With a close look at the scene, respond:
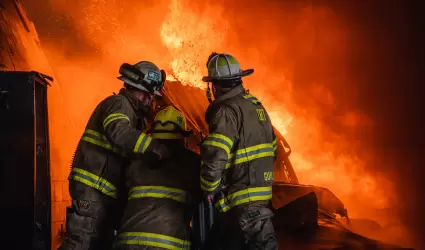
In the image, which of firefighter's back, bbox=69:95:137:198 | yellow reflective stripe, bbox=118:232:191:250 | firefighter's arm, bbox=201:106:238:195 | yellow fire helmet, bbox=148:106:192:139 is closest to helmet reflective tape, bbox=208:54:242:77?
firefighter's arm, bbox=201:106:238:195

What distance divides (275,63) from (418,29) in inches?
139

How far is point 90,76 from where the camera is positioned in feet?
34.0

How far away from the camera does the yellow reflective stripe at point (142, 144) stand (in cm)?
412

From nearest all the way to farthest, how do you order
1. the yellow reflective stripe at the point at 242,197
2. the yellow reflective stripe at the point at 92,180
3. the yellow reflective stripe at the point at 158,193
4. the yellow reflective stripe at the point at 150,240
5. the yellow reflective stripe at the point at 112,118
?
the yellow reflective stripe at the point at 150,240 < the yellow reflective stripe at the point at 158,193 < the yellow reflective stripe at the point at 242,197 < the yellow reflective stripe at the point at 112,118 < the yellow reflective stripe at the point at 92,180

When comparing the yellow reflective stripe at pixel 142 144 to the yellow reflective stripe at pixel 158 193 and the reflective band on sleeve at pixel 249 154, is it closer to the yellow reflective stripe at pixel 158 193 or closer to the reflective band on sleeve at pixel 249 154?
the yellow reflective stripe at pixel 158 193

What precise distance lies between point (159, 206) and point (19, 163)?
74.8 inches

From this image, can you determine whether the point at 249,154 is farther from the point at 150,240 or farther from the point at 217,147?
the point at 150,240

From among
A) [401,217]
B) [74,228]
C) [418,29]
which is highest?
[418,29]

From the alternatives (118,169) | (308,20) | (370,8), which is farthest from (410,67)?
(118,169)

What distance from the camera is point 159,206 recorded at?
12.8 ft

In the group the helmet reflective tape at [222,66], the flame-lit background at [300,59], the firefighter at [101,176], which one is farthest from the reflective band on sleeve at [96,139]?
the flame-lit background at [300,59]

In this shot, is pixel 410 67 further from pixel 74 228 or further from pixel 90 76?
pixel 74 228

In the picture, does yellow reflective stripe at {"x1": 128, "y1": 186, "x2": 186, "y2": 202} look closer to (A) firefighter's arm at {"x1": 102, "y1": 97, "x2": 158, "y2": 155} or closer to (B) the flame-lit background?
(A) firefighter's arm at {"x1": 102, "y1": 97, "x2": 158, "y2": 155}

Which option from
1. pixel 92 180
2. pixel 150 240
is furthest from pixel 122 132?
pixel 150 240
